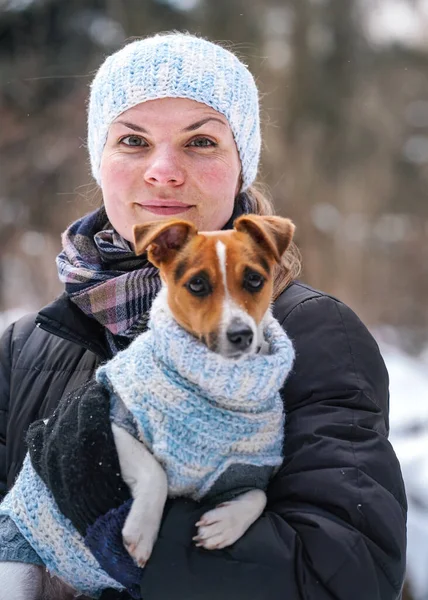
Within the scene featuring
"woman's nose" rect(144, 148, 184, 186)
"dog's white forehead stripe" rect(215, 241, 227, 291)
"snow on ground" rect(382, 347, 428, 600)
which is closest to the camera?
"dog's white forehead stripe" rect(215, 241, 227, 291)

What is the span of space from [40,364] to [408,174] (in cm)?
949

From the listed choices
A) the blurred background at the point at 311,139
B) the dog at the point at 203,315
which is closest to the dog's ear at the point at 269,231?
the dog at the point at 203,315

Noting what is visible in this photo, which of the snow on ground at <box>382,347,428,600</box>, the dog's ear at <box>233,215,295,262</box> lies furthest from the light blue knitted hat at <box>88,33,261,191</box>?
the snow on ground at <box>382,347,428,600</box>

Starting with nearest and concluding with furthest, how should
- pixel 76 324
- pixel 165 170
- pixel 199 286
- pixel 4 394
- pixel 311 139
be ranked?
1. pixel 199 286
2. pixel 165 170
3. pixel 76 324
4. pixel 4 394
5. pixel 311 139

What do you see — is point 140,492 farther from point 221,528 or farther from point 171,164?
point 171,164

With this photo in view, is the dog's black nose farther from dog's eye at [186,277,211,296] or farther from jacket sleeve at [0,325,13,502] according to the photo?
jacket sleeve at [0,325,13,502]

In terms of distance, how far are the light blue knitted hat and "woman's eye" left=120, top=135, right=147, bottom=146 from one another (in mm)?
86

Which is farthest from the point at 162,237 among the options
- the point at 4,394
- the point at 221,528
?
the point at 4,394

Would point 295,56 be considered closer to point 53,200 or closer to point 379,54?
point 379,54

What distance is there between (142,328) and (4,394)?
61 cm

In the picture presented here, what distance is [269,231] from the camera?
75.9 inches

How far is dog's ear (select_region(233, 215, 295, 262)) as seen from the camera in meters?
1.93

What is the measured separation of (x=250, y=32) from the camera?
8883mm

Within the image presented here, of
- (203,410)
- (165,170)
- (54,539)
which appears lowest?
(54,539)
